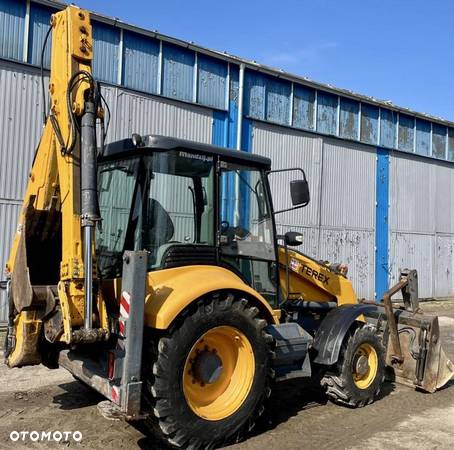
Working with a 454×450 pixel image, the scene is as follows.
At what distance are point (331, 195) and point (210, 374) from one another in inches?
475

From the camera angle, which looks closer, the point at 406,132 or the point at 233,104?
the point at 233,104

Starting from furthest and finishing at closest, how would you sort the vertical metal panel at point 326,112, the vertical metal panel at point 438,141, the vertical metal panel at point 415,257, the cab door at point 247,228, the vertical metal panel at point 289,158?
the vertical metal panel at point 438,141 → the vertical metal panel at point 415,257 → the vertical metal panel at point 326,112 → the vertical metal panel at point 289,158 → the cab door at point 247,228

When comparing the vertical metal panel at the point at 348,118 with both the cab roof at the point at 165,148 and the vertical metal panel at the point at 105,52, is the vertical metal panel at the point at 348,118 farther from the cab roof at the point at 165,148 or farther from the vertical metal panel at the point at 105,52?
the cab roof at the point at 165,148

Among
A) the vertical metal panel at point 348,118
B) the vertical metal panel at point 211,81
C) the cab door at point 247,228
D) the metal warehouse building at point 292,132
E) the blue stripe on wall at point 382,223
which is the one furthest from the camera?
the blue stripe on wall at point 382,223

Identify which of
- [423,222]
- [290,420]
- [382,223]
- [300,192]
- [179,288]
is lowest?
[290,420]

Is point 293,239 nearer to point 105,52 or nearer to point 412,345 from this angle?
point 412,345

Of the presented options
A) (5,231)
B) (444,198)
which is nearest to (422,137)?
(444,198)

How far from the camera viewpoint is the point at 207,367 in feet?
14.8

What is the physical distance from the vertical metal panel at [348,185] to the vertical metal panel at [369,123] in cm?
31

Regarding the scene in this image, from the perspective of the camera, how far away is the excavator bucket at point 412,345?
20.6 feet

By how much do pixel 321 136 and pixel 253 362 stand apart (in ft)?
38.9

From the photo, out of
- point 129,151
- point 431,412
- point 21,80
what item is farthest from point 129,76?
point 431,412

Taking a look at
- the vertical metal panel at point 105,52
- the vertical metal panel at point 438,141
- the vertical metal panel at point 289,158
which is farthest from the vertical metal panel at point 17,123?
the vertical metal panel at point 438,141

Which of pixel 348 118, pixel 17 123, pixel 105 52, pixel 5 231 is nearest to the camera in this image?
pixel 5 231
